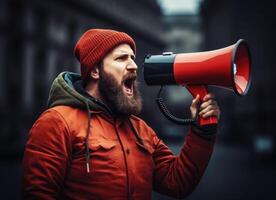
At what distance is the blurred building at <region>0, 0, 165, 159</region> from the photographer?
24.5 metres

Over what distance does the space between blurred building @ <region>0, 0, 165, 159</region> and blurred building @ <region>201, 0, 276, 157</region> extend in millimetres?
10209

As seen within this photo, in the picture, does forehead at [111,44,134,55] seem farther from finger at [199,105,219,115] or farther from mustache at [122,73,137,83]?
finger at [199,105,219,115]

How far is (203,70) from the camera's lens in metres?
2.73

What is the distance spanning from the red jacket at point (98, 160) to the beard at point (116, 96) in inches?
2.8

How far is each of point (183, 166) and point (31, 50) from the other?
28915 mm

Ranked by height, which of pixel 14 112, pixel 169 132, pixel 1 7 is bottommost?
pixel 169 132

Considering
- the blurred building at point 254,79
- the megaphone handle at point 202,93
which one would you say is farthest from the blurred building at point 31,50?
the megaphone handle at point 202,93

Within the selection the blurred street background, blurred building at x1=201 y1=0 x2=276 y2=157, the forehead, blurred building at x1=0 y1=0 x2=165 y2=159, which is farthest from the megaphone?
blurred building at x1=201 y1=0 x2=276 y2=157

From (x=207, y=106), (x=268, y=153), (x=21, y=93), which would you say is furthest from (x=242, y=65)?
(x=21, y=93)

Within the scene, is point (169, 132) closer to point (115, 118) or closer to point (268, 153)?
point (268, 153)

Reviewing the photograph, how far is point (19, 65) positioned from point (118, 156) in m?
27.7

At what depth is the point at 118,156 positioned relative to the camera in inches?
102

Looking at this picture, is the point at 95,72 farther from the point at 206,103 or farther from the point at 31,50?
the point at 31,50

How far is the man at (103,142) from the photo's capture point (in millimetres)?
2461
